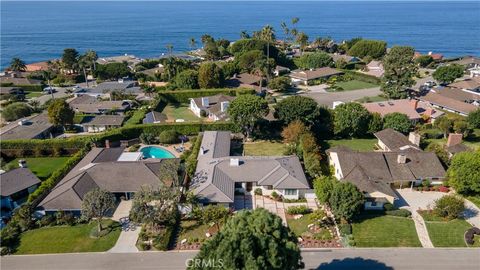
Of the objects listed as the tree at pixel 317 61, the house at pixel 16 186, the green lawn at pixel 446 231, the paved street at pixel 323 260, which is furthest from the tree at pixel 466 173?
the tree at pixel 317 61

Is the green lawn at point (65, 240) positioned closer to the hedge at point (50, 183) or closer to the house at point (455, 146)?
the hedge at point (50, 183)

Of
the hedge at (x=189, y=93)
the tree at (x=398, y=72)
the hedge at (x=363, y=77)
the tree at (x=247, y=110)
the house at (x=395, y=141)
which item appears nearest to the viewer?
the house at (x=395, y=141)

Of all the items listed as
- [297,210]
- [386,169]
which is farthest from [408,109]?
[297,210]

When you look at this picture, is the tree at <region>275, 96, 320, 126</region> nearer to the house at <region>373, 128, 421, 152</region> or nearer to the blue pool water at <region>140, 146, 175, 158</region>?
the house at <region>373, 128, 421, 152</region>

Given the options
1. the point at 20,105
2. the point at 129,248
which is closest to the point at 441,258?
the point at 129,248

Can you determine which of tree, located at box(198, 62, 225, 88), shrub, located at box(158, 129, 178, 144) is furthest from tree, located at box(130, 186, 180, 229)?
tree, located at box(198, 62, 225, 88)

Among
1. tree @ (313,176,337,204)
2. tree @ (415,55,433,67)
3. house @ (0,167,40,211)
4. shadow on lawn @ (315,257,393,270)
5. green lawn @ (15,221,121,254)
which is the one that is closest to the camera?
shadow on lawn @ (315,257,393,270)

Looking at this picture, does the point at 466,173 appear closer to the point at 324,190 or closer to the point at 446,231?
the point at 446,231
